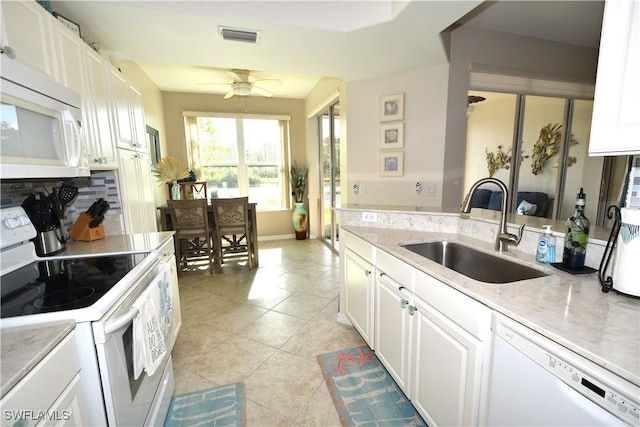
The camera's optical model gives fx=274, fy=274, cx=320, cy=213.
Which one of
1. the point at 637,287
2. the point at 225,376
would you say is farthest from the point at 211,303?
the point at 637,287

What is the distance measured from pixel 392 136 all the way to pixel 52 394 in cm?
311

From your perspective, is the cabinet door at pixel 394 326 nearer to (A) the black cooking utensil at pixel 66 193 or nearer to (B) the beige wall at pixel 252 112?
(A) the black cooking utensil at pixel 66 193

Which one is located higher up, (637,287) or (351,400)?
(637,287)

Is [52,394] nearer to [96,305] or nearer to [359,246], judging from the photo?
[96,305]

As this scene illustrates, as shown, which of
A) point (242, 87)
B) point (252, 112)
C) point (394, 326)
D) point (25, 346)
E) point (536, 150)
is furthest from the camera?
point (252, 112)

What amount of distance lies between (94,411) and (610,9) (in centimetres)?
220

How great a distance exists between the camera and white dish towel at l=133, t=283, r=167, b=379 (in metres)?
1.12

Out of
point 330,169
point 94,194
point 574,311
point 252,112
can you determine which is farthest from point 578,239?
point 252,112

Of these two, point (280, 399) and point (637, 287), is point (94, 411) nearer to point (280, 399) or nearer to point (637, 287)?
point (280, 399)

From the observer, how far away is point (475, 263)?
162 centimetres

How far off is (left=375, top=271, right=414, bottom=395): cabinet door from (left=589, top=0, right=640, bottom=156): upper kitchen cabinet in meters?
0.97

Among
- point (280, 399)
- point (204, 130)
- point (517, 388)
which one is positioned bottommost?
point (280, 399)

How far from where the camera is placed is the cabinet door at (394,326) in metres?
1.46

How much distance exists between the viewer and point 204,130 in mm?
4922
